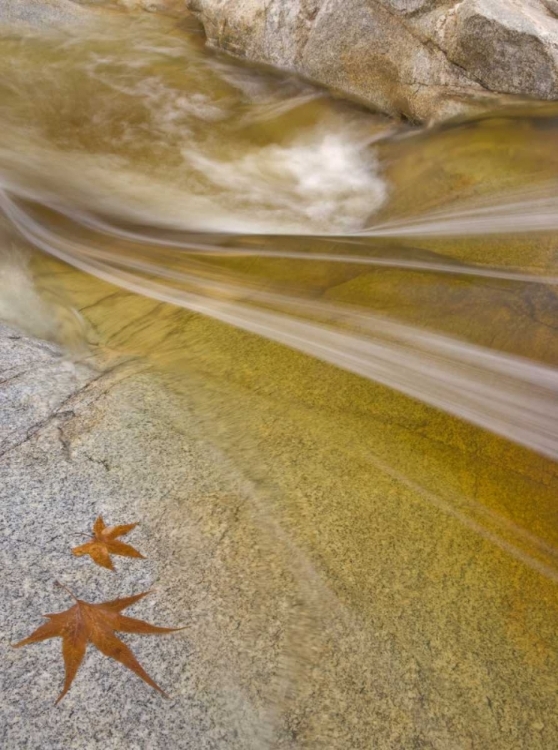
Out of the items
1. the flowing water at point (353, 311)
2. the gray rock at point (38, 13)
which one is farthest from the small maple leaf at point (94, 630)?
the gray rock at point (38, 13)

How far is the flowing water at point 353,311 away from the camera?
167 centimetres

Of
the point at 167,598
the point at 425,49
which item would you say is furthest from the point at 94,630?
the point at 425,49

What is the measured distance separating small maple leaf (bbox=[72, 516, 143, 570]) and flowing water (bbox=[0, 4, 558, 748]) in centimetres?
41

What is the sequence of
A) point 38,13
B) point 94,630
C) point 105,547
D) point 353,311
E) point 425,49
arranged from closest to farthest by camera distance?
1. point 94,630
2. point 105,547
3. point 353,311
4. point 425,49
5. point 38,13

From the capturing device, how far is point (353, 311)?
283 cm

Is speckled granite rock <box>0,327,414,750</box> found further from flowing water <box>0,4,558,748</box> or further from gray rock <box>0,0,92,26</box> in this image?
gray rock <box>0,0,92,26</box>

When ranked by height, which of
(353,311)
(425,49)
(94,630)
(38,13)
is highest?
(425,49)

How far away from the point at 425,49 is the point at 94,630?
4.71 meters

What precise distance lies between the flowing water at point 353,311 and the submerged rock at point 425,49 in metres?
0.19

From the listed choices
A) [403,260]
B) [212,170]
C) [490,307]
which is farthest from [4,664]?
[212,170]

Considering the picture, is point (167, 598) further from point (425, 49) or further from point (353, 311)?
point (425, 49)

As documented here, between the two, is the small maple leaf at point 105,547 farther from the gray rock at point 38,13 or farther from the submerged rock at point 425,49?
the gray rock at point 38,13

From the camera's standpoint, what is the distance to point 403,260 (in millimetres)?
3215

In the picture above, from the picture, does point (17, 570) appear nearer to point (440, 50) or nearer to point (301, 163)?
point (301, 163)
